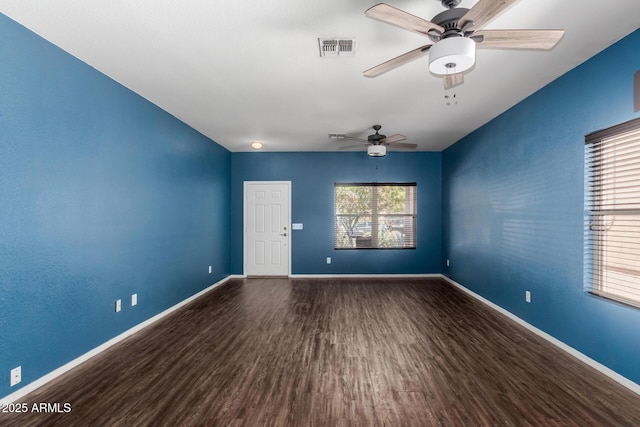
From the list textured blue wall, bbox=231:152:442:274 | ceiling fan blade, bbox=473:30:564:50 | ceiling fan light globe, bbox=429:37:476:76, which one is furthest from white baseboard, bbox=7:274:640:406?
ceiling fan light globe, bbox=429:37:476:76

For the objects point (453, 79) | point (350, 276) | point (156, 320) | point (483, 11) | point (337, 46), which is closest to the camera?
point (483, 11)

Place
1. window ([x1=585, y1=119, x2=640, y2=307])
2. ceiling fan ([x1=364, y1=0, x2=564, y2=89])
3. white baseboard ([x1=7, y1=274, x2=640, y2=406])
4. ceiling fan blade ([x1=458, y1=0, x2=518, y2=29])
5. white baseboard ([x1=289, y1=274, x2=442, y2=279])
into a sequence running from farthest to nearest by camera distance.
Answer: white baseboard ([x1=289, y1=274, x2=442, y2=279]) < window ([x1=585, y1=119, x2=640, y2=307]) < white baseboard ([x1=7, y1=274, x2=640, y2=406]) < ceiling fan ([x1=364, y1=0, x2=564, y2=89]) < ceiling fan blade ([x1=458, y1=0, x2=518, y2=29])

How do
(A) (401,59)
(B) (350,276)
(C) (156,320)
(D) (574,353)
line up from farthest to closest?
(B) (350,276) < (C) (156,320) < (D) (574,353) < (A) (401,59)

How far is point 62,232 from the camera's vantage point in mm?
2473

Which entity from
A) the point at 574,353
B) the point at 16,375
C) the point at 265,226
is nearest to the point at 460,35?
the point at 574,353

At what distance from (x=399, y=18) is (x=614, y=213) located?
2453 millimetres

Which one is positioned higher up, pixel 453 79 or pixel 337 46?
pixel 337 46

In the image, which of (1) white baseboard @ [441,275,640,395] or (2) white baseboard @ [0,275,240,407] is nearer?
(2) white baseboard @ [0,275,240,407]

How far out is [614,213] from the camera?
248cm

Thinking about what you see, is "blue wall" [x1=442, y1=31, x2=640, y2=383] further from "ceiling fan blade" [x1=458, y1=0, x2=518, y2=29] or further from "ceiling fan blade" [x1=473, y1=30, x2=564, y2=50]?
"ceiling fan blade" [x1=458, y1=0, x2=518, y2=29]

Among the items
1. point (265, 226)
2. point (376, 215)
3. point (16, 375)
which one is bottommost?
point (16, 375)

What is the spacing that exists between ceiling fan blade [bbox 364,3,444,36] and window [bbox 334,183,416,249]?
4625mm

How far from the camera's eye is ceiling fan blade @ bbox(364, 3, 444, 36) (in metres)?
1.58

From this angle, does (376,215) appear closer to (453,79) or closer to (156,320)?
(453,79)
